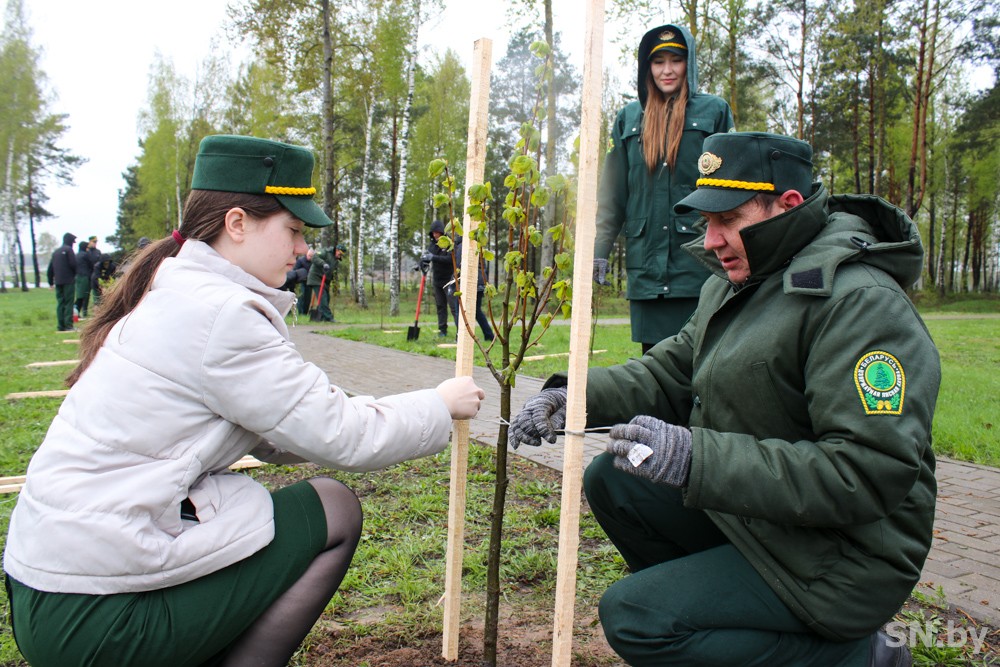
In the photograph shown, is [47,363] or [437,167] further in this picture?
[47,363]

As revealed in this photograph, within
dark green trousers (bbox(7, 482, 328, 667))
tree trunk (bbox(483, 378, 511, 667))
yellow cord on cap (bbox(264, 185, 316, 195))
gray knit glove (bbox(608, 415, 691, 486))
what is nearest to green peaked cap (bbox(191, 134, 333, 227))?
yellow cord on cap (bbox(264, 185, 316, 195))

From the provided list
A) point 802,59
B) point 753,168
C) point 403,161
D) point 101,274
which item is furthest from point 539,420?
point 802,59

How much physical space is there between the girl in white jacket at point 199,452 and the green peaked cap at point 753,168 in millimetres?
917

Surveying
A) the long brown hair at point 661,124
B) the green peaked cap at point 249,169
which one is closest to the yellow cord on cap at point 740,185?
the green peaked cap at point 249,169

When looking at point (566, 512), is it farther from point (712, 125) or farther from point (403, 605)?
point (712, 125)

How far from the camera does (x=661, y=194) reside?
3.66 m

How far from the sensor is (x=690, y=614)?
176cm

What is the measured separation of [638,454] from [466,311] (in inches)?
29.4

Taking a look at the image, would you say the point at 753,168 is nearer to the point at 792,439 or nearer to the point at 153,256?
the point at 792,439

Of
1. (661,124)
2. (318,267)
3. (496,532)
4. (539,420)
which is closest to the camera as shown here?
(539,420)

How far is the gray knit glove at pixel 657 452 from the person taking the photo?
1.64 m

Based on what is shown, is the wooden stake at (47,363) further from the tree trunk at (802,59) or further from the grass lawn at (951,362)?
the tree trunk at (802,59)

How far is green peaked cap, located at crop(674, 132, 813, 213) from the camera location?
1.90 meters

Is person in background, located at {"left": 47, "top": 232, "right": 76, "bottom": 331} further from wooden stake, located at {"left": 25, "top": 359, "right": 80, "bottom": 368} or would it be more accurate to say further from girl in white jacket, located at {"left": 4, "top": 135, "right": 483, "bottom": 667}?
girl in white jacket, located at {"left": 4, "top": 135, "right": 483, "bottom": 667}
